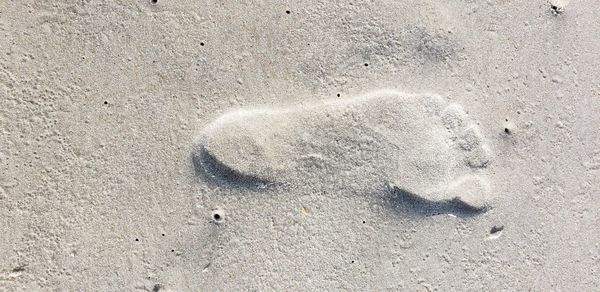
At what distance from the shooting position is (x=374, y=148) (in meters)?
2.53

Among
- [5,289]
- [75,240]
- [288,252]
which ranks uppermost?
[288,252]

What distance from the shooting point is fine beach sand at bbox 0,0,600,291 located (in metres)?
2.47

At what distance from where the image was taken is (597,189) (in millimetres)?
2674

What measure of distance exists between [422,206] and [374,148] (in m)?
0.45

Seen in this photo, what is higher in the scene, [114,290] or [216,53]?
[216,53]

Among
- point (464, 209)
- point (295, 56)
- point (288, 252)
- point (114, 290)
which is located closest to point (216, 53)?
point (295, 56)

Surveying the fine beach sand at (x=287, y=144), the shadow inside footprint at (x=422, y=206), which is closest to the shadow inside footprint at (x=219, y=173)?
the fine beach sand at (x=287, y=144)

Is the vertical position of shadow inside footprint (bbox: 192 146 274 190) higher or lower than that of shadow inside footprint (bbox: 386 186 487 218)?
lower

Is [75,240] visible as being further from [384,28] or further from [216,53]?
[384,28]

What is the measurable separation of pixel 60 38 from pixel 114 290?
1509mm

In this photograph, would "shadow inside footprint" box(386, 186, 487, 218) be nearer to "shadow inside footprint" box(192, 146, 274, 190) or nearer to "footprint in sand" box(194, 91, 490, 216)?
"footprint in sand" box(194, 91, 490, 216)

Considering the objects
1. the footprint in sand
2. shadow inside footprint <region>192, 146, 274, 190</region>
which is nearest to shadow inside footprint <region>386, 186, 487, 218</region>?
the footprint in sand

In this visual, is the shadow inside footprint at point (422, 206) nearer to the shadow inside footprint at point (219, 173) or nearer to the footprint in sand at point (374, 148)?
the footprint in sand at point (374, 148)

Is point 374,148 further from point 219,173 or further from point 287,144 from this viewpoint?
point 219,173
